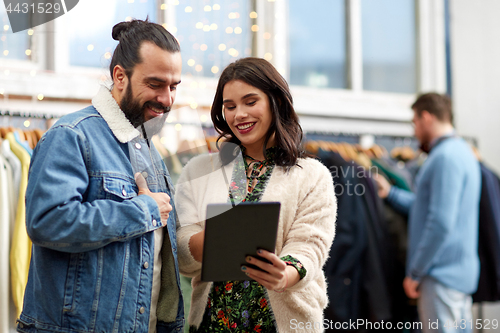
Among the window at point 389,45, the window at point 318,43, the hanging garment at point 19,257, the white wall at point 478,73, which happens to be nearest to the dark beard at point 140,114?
the hanging garment at point 19,257

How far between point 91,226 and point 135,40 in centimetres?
38

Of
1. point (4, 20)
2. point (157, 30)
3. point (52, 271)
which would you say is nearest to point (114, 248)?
point (52, 271)

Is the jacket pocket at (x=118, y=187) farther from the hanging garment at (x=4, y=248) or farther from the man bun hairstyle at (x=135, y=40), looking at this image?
the hanging garment at (x=4, y=248)

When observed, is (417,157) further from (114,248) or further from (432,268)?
(114,248)

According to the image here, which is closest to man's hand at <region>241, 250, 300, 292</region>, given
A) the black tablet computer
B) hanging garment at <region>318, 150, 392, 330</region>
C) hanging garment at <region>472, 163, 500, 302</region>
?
the black tablet computer

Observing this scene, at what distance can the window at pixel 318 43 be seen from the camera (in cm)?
308

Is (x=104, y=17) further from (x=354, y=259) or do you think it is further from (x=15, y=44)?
(x=354, y=259)

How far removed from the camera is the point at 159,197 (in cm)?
96

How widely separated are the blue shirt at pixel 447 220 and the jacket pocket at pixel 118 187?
5.20 ft

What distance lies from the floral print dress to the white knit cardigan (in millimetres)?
15

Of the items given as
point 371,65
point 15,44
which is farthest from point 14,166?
point 371,65

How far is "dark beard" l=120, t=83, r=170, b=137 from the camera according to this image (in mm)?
897

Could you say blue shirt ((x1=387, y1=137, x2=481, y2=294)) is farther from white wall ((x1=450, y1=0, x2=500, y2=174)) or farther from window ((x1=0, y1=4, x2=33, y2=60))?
window ((x1=0, y1=4, x2=33, y2=60))

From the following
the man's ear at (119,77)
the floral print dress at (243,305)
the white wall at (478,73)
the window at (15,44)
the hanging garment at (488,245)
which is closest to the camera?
the man's ear at (119,77)
